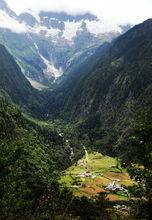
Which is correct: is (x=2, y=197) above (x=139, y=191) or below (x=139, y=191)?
above

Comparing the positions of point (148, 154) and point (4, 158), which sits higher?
point (4, 158)

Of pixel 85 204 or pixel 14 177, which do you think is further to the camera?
pixel 85 204

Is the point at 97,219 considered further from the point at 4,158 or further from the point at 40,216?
the point at 4,158

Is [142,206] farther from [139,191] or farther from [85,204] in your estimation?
[85,204]

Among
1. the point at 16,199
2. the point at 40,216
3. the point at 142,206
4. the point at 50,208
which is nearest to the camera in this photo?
the point at 142,206

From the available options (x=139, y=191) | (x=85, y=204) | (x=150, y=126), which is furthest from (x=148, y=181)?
(x=85, y=204)

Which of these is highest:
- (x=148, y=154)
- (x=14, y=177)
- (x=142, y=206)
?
(x=14, y=177)

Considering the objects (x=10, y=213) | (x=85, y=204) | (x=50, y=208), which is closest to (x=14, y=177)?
(x=10, y=213)

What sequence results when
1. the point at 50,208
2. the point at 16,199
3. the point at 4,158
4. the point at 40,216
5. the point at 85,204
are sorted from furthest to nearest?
the point at 85,204 → the point at 50,208 → the point at 40,216 → the point at 16,199 → the point at 4,158

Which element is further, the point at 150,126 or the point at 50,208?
the point at 50,208
